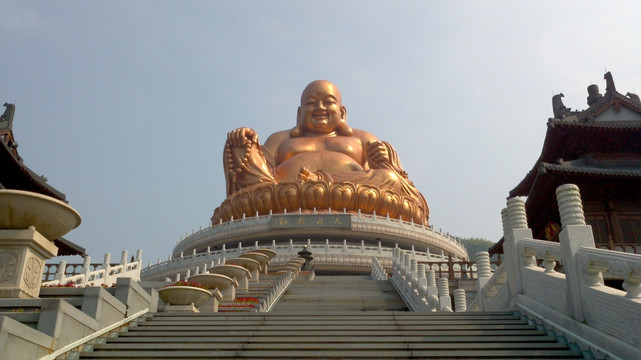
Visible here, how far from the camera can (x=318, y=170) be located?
30203 mm

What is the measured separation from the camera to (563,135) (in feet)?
53.8

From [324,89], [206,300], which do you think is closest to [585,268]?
[206,300]

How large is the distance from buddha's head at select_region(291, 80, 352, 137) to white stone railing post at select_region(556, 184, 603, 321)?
89.2ft

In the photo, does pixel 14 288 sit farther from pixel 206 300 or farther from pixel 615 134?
pixel 615 134

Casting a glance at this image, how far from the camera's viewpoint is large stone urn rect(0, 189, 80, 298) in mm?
5996

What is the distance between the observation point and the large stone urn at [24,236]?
19.7 ft

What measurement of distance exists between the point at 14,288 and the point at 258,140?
2597 centimetres

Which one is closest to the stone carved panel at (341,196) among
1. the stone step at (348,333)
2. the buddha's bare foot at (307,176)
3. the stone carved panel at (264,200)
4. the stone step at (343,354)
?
the buddha's bare foot at (307,176)

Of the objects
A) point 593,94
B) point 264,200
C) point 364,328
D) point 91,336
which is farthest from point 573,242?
point 264,200

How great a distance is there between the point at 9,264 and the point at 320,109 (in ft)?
92.0

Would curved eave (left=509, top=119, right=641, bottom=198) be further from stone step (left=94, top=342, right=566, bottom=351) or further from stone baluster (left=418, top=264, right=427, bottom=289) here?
stone step (left=94, top=342, right=566, bottom=351)

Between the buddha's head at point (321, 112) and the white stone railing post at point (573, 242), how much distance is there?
89.2 feet

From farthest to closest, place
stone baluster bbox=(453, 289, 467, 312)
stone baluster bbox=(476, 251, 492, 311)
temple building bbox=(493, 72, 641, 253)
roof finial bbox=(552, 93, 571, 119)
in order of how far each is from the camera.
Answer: roof finial bbox=(552, 93, 571, 119) → temple building bbox=(493, 72, 641, 253) → stone baluster bbox=(453, 289, 467, 312) → stone baluster bbox=(476, 251, 492, 311)

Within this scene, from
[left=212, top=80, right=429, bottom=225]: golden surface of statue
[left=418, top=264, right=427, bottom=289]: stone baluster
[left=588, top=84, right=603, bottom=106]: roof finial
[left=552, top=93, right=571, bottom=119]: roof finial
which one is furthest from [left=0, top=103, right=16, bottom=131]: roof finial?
[left=588, top=84, right=603, bottom=106]: roof finial
